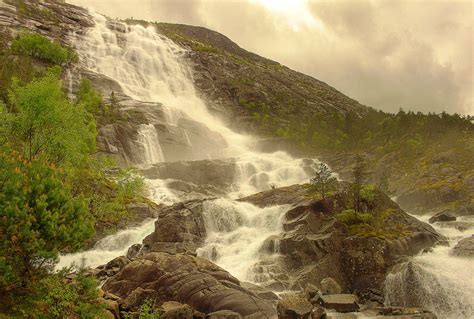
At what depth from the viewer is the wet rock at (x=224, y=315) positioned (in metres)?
22.4

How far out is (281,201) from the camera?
48125mm

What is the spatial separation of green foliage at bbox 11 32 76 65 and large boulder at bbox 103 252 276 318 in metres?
75.8

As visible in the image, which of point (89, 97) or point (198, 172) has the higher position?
point (89, 97)

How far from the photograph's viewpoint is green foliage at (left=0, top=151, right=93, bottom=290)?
15.5 metres

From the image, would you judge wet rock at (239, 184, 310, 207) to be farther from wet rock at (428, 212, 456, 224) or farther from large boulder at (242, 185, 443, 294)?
wet rock at (428, 212, 456, 224)

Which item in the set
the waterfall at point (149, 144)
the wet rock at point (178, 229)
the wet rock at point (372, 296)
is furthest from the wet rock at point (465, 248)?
the waterfall at point (149, 144)

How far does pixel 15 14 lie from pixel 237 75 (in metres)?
63.5

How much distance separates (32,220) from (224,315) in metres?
11.5

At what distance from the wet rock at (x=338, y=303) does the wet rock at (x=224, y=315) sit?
7.12 m

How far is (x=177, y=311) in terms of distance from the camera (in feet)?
71.0

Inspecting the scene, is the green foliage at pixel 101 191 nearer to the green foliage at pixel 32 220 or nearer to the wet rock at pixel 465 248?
the green foliage at pixel 32 220

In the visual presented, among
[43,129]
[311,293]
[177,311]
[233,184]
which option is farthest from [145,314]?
[233,184]

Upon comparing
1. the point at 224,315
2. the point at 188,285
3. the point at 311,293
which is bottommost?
the point at 224,315

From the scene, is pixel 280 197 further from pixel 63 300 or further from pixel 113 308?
pixel 63 300
